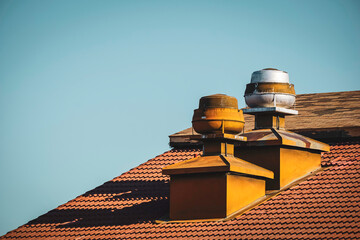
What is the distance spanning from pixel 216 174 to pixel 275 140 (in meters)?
2.34

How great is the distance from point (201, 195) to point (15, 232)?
6233 mm

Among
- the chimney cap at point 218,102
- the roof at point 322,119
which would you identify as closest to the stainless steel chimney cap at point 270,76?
the chimney cap at point 218,102

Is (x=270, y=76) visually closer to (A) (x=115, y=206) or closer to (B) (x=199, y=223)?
(B) (x=199, y=223)

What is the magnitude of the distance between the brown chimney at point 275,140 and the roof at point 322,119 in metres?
1.00

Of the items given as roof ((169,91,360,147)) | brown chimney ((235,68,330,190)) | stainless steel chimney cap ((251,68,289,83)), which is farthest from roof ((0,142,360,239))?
stainless steel chimney cap ((251,68,289,83))

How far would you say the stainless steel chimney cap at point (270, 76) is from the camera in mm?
23344

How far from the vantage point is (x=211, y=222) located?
20.6m

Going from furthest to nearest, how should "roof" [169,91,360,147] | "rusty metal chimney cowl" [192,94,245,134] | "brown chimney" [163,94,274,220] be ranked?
"roof" [169,91,360,147], "rusty metal chimney cowl" [192,94,245,134], "brown chimney" [163,94,274,220]

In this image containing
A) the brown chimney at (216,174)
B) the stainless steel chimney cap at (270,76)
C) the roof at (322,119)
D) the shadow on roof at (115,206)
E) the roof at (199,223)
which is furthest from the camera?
the roof at (322,119)

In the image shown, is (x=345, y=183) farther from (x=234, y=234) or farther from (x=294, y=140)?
(x=234, y=234)

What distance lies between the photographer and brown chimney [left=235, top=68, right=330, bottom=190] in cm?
2242

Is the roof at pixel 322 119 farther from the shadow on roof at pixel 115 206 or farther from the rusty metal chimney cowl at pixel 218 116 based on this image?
the shadow on roof at pixel 115 206

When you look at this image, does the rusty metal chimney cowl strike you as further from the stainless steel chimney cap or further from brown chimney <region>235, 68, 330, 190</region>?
the stainless steel chimney cap

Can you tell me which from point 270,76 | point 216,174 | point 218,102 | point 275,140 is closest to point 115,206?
point 216,174
